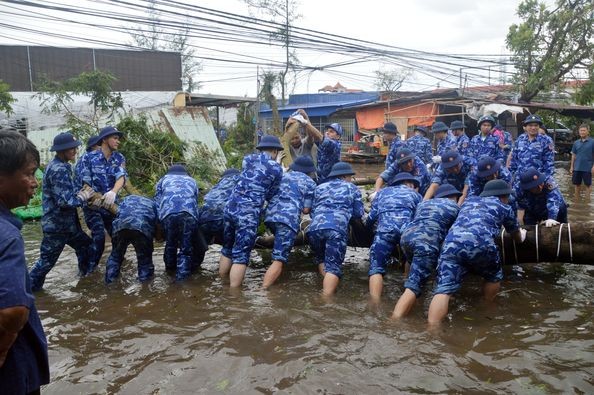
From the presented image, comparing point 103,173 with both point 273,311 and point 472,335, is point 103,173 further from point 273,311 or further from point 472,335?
point 472,335

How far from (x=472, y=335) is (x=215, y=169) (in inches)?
344

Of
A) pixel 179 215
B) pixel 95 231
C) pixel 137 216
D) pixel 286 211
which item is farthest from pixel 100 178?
pixel 286 211

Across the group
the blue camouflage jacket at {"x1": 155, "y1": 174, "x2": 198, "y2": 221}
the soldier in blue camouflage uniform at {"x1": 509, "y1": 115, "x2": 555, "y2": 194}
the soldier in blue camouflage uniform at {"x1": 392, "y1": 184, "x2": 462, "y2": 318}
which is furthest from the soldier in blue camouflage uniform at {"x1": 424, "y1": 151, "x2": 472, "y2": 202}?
the blue camouflage jacket at {"x1": 155, "y1": 174, "x2": 198, "y2": 221}

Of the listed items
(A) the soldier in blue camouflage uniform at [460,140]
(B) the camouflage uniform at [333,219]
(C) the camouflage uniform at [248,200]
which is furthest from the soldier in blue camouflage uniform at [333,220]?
(A) the soldier in blue camouflage uniform at [460,140]

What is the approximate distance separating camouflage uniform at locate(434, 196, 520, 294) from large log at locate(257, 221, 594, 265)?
78cm

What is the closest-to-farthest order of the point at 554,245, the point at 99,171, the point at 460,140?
the point at 554,245
the point at 99,171
the point at 460,140

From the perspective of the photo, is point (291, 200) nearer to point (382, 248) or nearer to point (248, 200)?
point (248, 200)

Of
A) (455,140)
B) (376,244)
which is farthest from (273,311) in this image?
(455,140)

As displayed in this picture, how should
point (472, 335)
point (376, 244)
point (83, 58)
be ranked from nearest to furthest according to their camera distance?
point (472, 335)
point (376, 244)
point (83, 58)

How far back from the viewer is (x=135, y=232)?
5836 millimetres

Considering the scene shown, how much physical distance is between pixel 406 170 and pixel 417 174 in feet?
2.04

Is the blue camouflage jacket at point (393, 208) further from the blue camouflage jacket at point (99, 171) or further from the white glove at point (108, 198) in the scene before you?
the blue camouflage jacket at point (99, 171)

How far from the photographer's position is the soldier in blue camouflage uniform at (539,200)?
573cm

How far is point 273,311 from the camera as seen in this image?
16.3ft
